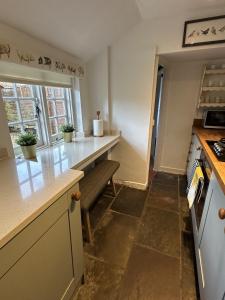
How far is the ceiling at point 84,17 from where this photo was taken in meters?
1.16

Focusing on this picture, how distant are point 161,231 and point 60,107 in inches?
73.7

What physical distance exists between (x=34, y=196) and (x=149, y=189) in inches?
78.9

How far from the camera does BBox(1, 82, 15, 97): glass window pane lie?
1.41m

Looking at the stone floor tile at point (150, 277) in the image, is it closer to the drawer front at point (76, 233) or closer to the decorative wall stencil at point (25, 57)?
the drawer front at point (76, 233)

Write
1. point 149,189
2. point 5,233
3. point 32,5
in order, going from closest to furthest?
point 5,233, point 32,5, point 149,189

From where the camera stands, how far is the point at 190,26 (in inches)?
66.7

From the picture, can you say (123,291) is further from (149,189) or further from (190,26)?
(190,26)

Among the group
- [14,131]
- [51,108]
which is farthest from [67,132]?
[14,131]

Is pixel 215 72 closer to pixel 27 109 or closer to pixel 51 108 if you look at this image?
pixel 51 108

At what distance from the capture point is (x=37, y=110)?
1.77 metres

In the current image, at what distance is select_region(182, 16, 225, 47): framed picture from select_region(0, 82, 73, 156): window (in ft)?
4.87

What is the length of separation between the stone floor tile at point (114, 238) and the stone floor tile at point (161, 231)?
0.37ft

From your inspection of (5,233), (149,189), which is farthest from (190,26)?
(5,233)

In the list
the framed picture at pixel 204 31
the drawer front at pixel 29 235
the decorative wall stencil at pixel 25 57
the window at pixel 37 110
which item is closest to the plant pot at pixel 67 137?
the window at pixel 37 110
